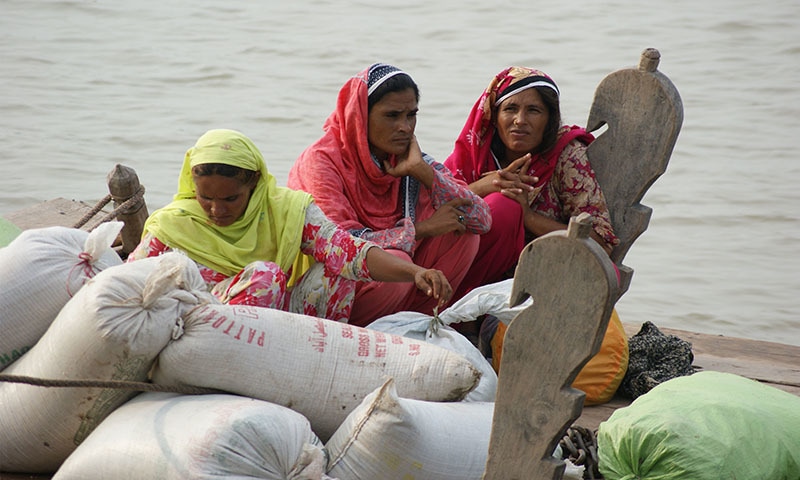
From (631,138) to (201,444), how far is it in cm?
183

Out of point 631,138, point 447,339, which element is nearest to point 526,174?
point 631,138

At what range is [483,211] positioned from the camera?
3252 mm

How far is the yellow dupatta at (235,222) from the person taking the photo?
8.82 ft

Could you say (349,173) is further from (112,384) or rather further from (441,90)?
(441,90)

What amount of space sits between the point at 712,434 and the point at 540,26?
10.1 meters

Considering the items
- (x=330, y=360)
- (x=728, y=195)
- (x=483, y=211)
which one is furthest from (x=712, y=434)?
(x=728, y=195)

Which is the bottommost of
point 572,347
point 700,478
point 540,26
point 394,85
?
point 700,478

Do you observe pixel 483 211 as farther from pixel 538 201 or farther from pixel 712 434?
pixel 712 434

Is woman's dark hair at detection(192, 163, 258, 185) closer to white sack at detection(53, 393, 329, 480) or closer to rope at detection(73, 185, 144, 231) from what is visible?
white sack at detection(53, 393, 329, 480)

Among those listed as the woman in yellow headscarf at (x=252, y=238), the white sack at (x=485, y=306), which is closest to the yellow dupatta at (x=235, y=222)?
the woman in yellow headscarf at (x=252, y=238)

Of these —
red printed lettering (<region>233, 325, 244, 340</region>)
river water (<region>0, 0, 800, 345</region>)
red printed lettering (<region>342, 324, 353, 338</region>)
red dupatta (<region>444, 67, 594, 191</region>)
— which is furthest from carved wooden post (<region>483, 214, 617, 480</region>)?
river water (<region>0, 0, 800, 345</region>)

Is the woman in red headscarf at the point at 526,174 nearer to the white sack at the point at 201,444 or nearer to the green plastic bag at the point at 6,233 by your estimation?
the white sack at the point at 201,444

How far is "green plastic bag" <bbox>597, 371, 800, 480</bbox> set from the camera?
2.27 meters

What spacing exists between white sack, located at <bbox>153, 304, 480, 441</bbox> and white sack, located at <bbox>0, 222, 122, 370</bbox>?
1.22 feet
